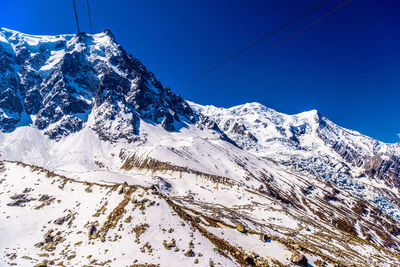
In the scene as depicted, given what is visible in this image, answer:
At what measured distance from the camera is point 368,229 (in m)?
150

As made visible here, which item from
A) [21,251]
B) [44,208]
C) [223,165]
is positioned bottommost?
[21,251]

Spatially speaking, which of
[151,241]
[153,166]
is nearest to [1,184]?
[151,241]

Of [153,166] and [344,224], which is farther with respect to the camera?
[153,166]

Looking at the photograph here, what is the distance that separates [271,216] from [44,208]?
6991cm

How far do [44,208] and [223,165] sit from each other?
173 meters

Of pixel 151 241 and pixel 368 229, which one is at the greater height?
pixel 368 229

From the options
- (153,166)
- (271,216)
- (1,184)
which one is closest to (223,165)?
(153,166)

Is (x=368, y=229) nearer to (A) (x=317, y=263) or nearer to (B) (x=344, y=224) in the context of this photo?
(B) (x=344, y=224)

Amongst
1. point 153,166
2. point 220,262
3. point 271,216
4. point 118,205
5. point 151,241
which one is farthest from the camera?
point 153,166

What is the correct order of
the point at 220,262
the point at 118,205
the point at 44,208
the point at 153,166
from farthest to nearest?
the point at 153,166, the point at 44,208, the point at 118,205, the point at 220,262

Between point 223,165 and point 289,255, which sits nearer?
point 289,255

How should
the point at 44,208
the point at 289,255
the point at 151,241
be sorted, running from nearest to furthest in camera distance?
the point at 151,241 < the point at 289,255 < the point at 44,208

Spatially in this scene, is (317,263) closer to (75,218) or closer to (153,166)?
(75,218)

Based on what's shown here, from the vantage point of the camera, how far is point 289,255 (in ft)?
77.8
